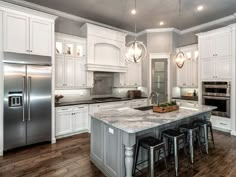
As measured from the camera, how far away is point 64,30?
4762mm

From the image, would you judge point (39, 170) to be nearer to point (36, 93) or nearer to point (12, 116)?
point (12, 116)

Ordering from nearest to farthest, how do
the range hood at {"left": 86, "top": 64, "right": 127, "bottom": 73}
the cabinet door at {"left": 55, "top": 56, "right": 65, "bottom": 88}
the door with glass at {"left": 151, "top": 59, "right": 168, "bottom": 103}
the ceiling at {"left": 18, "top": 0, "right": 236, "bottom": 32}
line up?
the ceiling at {"left": 18, "top": 0, "right": 236, "bottom": 32} < the cabinet door at {"left": 55, "top": 56, "right": 65, "bottom": 88} < the range hood at {"left": 86, "top": 64, "right": 127, "bottom": 73} < the door with glass at {"left": 151, "top": 59, "right": 168, "bottom": 103}

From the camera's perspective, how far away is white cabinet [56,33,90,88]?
442cm

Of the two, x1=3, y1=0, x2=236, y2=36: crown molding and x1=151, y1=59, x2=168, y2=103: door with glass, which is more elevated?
x1=3, y1=0, x2=236, y2=36: crown molding

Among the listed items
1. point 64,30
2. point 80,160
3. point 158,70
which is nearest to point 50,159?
point 80,160

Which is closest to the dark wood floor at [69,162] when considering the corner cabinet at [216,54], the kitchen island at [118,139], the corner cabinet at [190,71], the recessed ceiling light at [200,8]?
the kitchen island at [118,139]

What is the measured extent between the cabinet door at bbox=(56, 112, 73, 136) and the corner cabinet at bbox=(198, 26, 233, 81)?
174 inches

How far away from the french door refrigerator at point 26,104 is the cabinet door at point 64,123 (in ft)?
1.05

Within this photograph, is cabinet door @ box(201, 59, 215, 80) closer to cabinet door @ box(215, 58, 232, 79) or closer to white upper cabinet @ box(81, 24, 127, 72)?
cabinet door @ box(215, 58, 232, 79)

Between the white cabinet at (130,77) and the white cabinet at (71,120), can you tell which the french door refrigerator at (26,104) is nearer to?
the white cabinet at (71,120)

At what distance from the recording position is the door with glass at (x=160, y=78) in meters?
5.97

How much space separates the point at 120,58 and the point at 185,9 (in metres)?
2.52

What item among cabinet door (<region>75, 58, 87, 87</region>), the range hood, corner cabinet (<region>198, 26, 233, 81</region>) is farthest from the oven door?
cabinet door (<region>75, 58, 87, 87</region>)

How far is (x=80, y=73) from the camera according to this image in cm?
478
